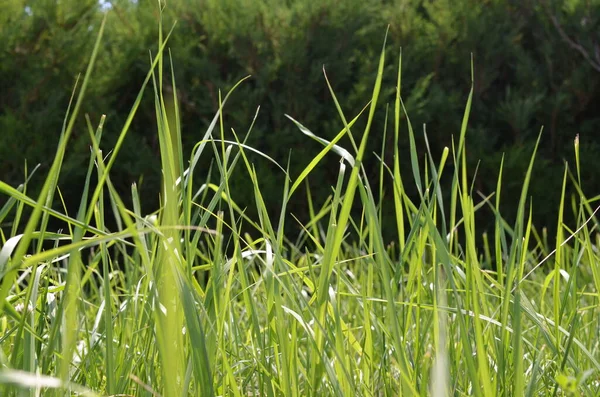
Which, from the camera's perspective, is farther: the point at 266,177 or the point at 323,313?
the point at 266,177

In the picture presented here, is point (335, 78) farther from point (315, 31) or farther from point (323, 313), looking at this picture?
point (323, 313)

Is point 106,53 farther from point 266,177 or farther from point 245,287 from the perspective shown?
point 245,287

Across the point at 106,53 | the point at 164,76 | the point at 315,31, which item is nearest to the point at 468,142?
the point at 315,31

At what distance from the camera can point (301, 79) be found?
4781 millimetres

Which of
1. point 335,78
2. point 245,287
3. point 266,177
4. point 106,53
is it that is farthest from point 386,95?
point 245,287

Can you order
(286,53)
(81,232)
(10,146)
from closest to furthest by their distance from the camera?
(81,232) < (10,146) < (286,53)

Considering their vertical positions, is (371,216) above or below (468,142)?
above

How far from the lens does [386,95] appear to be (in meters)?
4.39

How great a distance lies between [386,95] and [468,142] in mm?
794

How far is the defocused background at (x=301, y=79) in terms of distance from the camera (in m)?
4.51

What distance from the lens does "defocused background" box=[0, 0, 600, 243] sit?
14.8 feet


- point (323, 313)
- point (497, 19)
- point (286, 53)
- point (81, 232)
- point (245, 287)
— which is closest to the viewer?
point (81, 232)

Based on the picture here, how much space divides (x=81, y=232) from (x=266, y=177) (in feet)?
12.2

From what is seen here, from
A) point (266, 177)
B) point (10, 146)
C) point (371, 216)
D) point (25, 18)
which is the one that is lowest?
point (266, 177)
